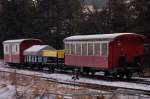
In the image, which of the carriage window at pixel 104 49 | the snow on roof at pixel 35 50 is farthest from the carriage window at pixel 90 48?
the snow on roof at pixel 35 50

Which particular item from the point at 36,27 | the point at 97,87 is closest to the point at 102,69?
the point at 97,87

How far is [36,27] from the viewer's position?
6234cm

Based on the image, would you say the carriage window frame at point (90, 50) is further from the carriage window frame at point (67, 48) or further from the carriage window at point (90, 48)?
the carriage window frame at point (67, 48)

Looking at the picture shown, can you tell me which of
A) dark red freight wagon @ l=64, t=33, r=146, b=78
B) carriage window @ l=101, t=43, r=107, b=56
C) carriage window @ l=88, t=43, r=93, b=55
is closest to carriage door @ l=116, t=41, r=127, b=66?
dark red freight wagon @ l=64, t=33, r=146, b=78

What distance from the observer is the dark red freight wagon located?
2869 cm

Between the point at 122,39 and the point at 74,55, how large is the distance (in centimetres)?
494

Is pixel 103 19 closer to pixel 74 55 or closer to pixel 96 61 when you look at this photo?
pixel 74 55

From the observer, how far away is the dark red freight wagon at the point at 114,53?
1129 inches

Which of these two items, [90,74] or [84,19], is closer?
[90,74]

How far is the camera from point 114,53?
2884cm

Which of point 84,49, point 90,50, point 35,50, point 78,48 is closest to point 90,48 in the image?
point 90,50

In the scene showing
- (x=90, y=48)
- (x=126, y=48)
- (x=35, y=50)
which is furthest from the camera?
(x=35, y=50)

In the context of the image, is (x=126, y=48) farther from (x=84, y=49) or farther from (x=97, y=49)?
(x=84, y=49)

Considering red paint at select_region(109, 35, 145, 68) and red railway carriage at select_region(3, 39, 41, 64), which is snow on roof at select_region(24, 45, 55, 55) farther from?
red paint at select_region(109, 35, 145, 68)
